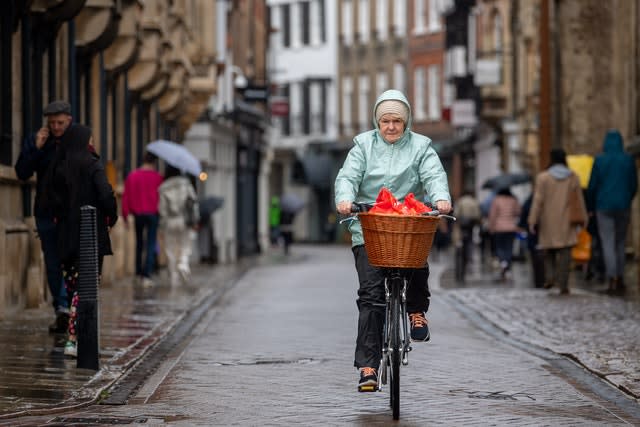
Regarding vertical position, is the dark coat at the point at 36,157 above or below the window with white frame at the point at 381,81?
below

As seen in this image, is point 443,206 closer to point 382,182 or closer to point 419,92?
point 382,182

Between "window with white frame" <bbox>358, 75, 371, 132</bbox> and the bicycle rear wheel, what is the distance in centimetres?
6504

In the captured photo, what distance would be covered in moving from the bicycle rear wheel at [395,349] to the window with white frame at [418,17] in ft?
200

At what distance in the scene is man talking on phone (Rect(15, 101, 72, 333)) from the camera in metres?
13.1

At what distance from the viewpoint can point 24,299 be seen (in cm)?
1714

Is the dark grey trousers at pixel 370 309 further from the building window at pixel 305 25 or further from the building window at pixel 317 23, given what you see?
the building window at pixel 305 25

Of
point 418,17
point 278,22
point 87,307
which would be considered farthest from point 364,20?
point 87,307

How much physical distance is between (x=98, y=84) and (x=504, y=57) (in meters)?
29.4

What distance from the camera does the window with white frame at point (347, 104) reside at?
75250 mm

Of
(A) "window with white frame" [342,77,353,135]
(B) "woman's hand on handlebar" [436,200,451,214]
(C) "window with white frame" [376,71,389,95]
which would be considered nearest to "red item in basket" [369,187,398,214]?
(B) "woman's hand on handlebar" [436,200,451,214]

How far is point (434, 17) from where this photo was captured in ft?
225

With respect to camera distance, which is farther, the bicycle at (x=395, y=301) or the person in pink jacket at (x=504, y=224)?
the person in pink jacket at (x=504, y=224)

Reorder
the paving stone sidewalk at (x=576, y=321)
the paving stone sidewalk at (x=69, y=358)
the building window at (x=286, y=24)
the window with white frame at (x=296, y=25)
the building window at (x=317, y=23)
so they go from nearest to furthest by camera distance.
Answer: the paving stone sidewalk at (x=69, y=358) → the paving stone sidewalk at (x=576, y=321) → the building window at (x=317, y=23) → the window with white frame at (x=296, y=25) → the building window at (x=286, y=24)

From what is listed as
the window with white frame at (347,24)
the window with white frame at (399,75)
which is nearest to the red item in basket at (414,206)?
the window with white frame at (399,75)
